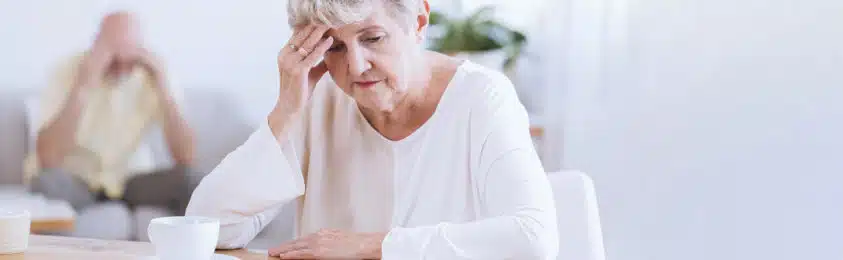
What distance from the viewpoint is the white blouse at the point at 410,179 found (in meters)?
1.33

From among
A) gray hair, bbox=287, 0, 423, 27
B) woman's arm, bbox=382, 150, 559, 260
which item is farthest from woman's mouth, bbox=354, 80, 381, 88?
woman's arm, bbox=382, 150, 559, 260

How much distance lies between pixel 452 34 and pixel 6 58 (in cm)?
135

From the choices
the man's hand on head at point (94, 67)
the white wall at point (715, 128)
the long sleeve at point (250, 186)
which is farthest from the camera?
the man's hand on head at point (94, 67)

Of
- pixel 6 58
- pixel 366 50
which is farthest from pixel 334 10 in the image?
pixel 6 58

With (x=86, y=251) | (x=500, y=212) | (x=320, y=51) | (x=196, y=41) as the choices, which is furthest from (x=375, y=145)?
(x=196, y=41)

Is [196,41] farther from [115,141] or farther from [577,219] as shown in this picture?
[577,219]

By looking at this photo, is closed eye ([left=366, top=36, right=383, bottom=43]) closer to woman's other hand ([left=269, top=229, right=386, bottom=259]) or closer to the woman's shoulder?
the woman's shoulder

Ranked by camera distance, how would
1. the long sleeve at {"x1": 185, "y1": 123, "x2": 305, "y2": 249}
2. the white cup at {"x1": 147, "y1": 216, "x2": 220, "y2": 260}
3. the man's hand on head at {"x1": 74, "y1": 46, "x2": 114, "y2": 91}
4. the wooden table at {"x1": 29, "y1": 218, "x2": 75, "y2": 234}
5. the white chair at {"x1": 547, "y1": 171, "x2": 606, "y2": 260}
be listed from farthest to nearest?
the man's hand on head at {"x1": 74, "y1": 46, "x2": 114, "y2": 91}, the wooden table at {"x1": 29, "y1": 218, "x2": 75, "y2": 234}, the long sleeve at {"x1": 185, "y1": 123, "x2": 305, "y2": 249}, the white chair at {"x1": 547, "y1": 171, "x2": 606, "y2": 260}, the white cup at {"x1": 147, "y1": 216, "x2": 220, "y2": 260}

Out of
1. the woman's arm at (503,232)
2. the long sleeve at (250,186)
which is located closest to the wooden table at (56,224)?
the long sleeve at (250,186)

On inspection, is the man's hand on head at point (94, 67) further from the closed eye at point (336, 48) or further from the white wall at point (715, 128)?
the closed eye at point (336, 48)

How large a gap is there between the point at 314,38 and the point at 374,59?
9cm

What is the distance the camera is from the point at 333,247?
133 cm

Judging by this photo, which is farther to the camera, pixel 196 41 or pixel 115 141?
pixel 196 41

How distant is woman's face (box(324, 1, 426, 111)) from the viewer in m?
1.51
